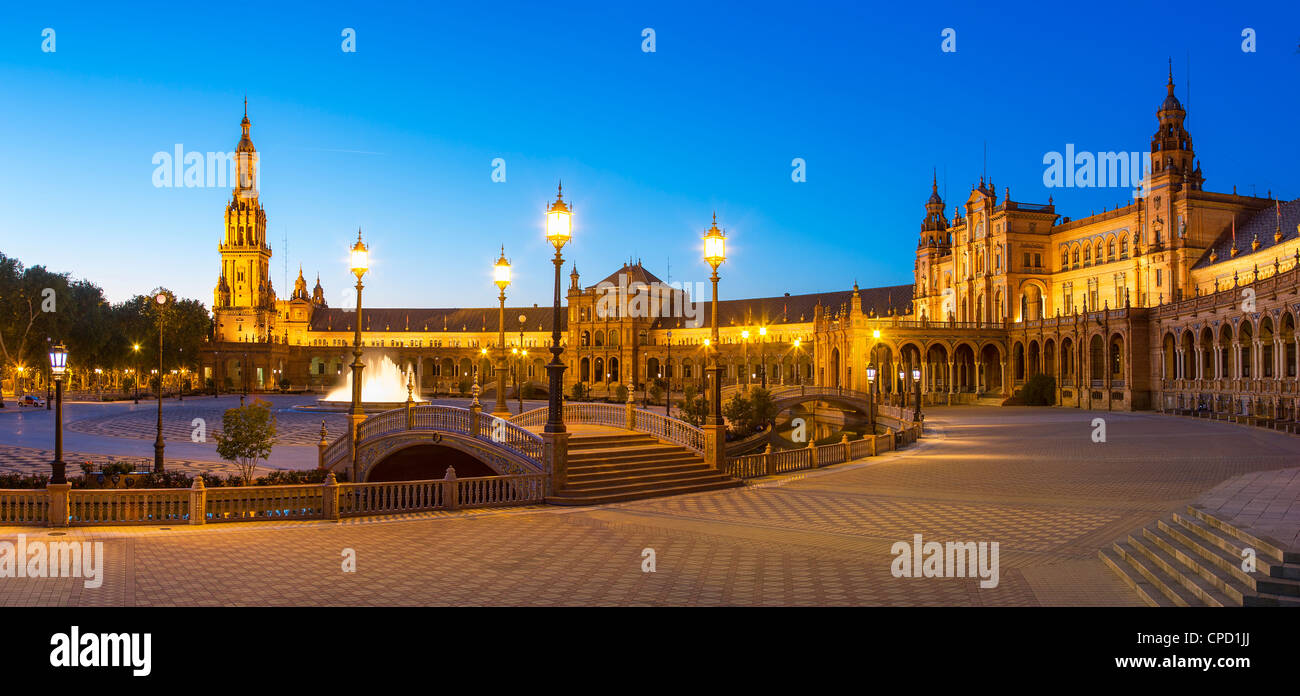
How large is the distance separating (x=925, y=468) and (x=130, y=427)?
5147 centimetres

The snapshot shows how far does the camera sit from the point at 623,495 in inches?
737

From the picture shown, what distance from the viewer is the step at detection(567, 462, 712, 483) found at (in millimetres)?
19234

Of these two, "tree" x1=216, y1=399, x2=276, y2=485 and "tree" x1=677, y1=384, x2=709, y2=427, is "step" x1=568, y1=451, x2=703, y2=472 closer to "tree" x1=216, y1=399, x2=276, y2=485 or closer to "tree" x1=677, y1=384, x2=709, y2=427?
"tree" x1=216, y1=399, x2=276, y2=485

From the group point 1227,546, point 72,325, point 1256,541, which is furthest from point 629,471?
point 72,325

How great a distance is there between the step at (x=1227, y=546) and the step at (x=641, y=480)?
10.9 m

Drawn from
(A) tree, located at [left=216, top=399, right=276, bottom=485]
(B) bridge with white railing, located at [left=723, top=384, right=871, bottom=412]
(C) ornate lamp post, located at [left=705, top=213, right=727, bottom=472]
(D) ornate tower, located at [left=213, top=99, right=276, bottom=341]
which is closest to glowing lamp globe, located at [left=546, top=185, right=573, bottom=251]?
(C) ornate lamp post, located at [left=705, top=213, right=727, bottom=472]

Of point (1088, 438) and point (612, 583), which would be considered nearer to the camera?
point (612, 583)

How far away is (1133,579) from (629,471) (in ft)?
39.1

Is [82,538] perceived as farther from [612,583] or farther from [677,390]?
[677,390]

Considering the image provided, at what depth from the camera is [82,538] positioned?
14.2 metres

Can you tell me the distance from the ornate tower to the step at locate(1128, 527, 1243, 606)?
475 ft

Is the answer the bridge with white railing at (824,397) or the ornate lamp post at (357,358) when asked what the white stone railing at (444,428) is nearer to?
the ornate lamp post at (357,358)

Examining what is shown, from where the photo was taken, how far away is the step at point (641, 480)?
18.8m
